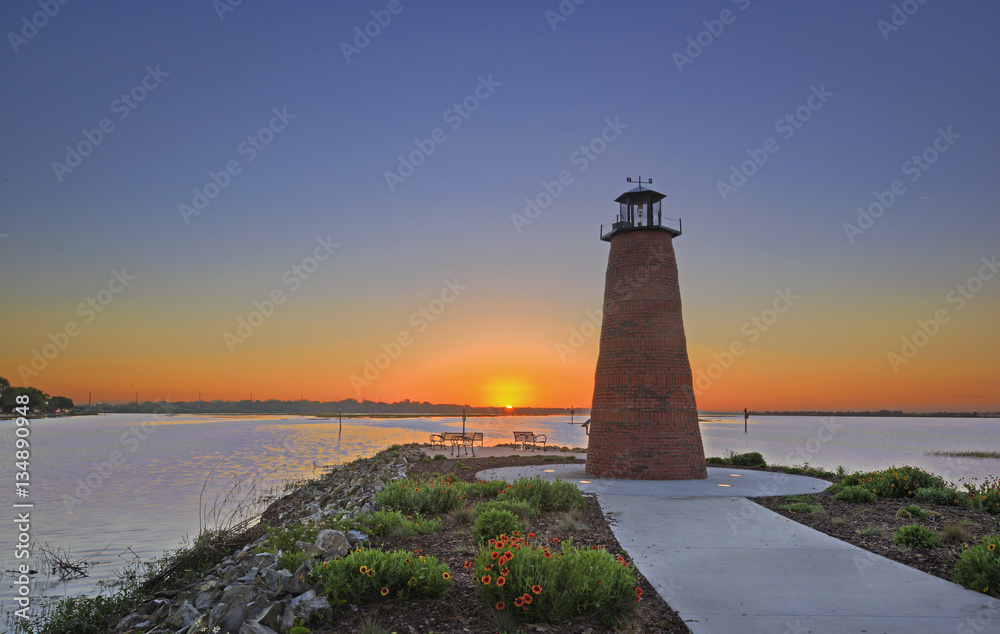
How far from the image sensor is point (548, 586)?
525 cm

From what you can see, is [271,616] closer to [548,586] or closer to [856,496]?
[548,586]

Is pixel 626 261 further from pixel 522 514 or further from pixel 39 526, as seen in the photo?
pixel 39 526

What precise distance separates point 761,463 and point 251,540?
18795 mm

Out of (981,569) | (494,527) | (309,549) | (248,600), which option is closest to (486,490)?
(494,527)

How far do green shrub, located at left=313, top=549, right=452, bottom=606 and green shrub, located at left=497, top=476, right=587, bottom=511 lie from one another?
15.9ft

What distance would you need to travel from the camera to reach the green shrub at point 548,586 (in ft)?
17.1

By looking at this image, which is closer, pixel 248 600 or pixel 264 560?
pixel 248 600

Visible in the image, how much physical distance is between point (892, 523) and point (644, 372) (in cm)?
697

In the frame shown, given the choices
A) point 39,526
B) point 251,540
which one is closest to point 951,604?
point 251,540

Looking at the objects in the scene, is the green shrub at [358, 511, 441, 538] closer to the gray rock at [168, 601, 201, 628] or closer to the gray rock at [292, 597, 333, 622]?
the gray rock at [168, 601, 201, 628]

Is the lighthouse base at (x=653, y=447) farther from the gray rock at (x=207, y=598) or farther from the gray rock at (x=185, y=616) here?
the gray rock at (x=185, y=616)

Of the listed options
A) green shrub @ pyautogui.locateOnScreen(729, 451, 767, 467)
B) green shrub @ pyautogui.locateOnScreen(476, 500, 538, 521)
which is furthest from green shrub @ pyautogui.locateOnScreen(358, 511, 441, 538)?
green shrub @ pyautogui.locateOnScreen(729, 451, 767, 467)

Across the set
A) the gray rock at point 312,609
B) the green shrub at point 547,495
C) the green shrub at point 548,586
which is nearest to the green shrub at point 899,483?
the green shrub at point 547,495

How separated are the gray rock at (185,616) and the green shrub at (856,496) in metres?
12.4
